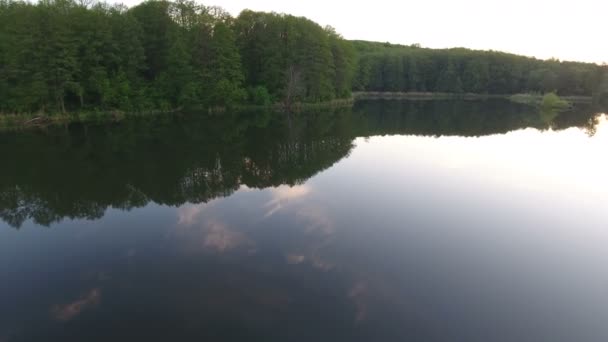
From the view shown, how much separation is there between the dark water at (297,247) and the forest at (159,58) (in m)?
19.4

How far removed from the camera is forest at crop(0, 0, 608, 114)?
36094mm

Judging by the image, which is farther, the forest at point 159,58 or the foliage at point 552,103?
the foliage at point 552,103

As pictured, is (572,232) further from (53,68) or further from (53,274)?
(53,68)

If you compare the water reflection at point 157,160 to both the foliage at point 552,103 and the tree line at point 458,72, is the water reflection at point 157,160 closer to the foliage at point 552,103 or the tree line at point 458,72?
the foliage at point 552,103

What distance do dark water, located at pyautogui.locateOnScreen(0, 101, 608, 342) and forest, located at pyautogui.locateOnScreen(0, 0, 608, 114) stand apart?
19.4 meters

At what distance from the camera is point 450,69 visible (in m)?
108

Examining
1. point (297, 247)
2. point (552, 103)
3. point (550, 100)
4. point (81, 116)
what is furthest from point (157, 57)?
A: point (550, 100)

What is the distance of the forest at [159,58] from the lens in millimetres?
36094

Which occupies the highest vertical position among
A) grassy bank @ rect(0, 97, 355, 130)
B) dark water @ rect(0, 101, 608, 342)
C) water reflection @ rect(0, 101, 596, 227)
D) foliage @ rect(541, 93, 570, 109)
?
grassy bank @ rect(0, 97, 355, 130)

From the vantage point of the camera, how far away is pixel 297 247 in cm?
1065

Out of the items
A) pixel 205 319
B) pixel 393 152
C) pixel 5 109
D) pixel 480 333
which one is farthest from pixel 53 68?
pixel 480 333

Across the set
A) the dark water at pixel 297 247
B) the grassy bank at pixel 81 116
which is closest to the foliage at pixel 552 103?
the grassy bank at pixel 81 116

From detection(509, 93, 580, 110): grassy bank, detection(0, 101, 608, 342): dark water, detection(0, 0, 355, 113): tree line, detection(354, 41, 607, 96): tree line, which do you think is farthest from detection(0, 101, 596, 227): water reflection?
detection(354, 41, 607, 96): tree line

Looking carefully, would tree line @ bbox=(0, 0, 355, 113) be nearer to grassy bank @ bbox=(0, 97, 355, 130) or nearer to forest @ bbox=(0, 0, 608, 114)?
forest @ bbox=(0, 0, 608, 114)
